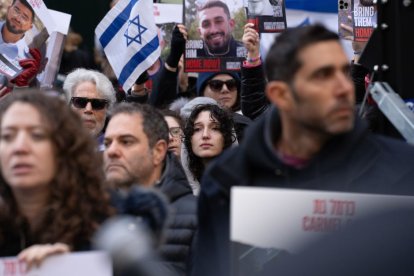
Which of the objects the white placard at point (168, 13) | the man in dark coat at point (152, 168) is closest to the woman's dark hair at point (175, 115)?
the man in dark coat at point (152, 168)

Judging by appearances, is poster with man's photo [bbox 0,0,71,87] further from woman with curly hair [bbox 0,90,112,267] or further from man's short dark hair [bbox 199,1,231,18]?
woman with curly hair [bbox 0,90,112,267]

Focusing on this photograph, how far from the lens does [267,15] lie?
8477 mm

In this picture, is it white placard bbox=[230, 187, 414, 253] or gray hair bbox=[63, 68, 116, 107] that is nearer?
white placard bbox=[230, 187, 414, 253]

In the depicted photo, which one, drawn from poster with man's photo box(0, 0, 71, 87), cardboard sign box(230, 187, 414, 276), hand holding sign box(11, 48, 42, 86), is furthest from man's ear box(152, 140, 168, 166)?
poster with man's photo box(0, 0, 71, 87)

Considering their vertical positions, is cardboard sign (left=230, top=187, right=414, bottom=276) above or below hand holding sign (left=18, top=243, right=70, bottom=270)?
above

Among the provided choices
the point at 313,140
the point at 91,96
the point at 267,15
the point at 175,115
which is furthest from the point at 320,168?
the point at 267,15

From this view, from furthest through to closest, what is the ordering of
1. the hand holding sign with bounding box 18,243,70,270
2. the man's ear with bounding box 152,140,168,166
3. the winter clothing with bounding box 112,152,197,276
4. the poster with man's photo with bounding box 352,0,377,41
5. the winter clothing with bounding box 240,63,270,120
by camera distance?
the poster with man's photo with bounding box 352,0,377,41 → the winter clothing with bounding box 240,63,270,120 → the man's ear with bounding box 152,140,168,166 → the winter clothing with bounding box 112,152,197,276 → the hand holding sign with bounding box 18,243,70,270

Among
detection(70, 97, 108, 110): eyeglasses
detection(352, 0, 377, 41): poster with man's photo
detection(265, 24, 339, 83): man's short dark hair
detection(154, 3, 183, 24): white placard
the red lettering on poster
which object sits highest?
the red lettering on poster

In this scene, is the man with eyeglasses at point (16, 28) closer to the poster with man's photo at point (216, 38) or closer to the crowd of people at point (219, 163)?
the poster with man's photo at point (216, 38)

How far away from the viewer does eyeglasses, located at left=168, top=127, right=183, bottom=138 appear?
7496 mm

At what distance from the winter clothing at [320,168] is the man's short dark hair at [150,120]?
140cm

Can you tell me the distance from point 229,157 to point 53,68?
421 cm

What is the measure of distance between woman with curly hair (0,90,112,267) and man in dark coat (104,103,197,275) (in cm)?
108

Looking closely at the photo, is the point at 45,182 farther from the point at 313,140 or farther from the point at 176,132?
the point at 176,132
